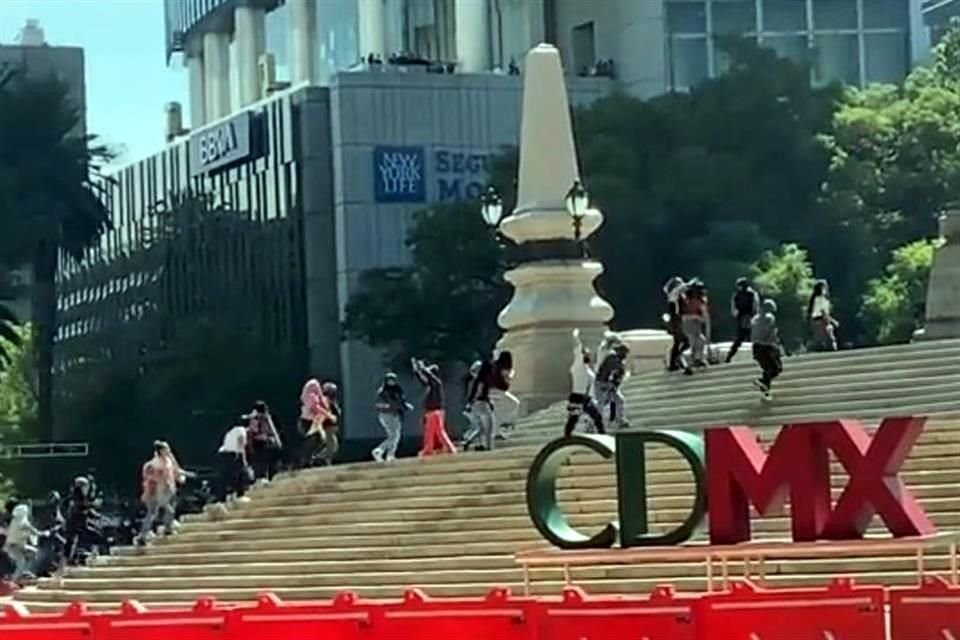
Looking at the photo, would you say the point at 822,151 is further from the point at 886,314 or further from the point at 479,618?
the point at 479,618

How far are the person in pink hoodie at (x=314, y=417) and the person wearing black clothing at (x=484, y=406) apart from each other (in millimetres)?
2055

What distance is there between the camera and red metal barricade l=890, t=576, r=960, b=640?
48.1ft

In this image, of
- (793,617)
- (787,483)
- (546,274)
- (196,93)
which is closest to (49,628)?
(793,617)

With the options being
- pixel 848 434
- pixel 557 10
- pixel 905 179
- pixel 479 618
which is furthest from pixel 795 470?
pixel 557 10

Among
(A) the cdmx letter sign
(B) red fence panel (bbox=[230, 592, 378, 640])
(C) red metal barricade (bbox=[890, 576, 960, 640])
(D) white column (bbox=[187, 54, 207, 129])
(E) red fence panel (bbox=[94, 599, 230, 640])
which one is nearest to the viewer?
(C) red metal barricade (bbox=[890, 576, 960, 640])

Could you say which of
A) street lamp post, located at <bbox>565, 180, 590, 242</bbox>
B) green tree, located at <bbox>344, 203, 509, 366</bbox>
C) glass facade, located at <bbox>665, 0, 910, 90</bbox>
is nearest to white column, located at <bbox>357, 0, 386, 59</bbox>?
glass facade, located at <bbox>665, 0, 910, 90</bbox>

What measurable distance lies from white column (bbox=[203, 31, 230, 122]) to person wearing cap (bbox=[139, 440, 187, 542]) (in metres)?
73.7

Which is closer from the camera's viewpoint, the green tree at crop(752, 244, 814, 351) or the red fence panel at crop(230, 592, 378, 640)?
the red fence panel at crop(230, 592, 378, 640)

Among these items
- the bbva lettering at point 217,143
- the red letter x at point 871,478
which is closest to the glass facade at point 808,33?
the bbva lettering at point 217,143

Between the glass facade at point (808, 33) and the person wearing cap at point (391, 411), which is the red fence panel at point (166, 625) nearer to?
the person wearing cap at point (391, 411)

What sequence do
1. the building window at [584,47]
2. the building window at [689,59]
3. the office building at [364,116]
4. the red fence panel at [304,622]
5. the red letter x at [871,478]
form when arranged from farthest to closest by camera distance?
the building window at [584,47]
the building window at [689,59]
the office building at [364,116]
the red letter x at [871,478]
the red fence panel at [304,622]

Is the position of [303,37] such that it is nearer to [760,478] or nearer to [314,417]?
[314,417]

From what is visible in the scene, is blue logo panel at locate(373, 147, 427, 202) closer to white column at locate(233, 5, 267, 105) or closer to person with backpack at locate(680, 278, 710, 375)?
white column at locate(233, 5, 267, 105)

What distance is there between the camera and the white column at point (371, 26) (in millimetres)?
91938
